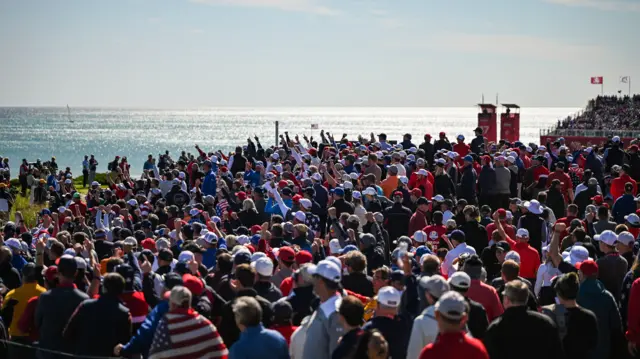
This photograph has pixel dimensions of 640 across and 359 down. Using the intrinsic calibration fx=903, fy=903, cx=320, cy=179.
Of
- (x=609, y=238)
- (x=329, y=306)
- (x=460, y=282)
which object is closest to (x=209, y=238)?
(x=329, y=306)

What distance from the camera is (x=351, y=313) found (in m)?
6.36

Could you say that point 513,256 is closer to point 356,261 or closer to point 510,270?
point 510,270

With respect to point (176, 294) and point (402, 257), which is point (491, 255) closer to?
point (402, 257)

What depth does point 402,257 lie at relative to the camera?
8156mm

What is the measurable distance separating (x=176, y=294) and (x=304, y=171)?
12.1 metres

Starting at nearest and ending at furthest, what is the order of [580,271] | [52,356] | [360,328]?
[360,328] → [52,356] → [580,271]

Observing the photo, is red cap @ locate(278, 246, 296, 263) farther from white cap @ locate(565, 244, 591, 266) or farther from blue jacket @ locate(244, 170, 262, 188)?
blue jacket @ locate(244, 170, 262, 188)

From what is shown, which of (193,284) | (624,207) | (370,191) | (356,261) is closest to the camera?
(193,284)

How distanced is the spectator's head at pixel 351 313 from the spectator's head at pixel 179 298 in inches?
47.6

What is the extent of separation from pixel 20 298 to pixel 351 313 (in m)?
3.82

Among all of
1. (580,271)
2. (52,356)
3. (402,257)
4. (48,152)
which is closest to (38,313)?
(52,356)

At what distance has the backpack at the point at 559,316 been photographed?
7.38m

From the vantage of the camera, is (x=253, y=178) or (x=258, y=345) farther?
(x=253, y=178)

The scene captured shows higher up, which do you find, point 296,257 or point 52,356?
point 296,257
